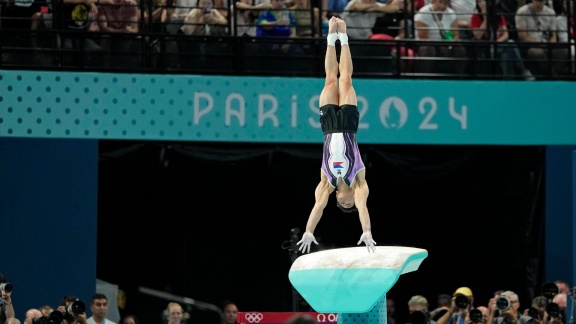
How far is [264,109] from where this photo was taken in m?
12.8

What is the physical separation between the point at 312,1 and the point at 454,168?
2598 mm

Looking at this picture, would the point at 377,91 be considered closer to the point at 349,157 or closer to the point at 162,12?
the point at 162,12

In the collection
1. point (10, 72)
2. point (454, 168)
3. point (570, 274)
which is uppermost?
point (10, 72)

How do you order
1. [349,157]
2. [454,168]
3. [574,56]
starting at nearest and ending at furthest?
1. [349,157]
2. [574,56]
3. [454,168]

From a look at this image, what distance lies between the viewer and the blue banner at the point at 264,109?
12.6m

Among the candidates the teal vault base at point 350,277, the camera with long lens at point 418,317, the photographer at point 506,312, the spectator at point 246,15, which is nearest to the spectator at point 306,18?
the spectator at point 246,15

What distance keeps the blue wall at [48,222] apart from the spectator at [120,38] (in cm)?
121

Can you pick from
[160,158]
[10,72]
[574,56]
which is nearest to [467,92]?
[574,56]

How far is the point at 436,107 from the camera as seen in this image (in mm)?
12961

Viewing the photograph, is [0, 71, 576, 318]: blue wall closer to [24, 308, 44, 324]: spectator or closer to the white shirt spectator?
the white shirt spectator

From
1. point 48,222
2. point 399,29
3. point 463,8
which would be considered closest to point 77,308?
point 48,222

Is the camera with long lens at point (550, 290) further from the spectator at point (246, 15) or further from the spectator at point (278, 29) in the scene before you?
the spectator at point (246, 15)

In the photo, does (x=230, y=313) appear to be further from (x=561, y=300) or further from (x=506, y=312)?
(x=561, y=300)

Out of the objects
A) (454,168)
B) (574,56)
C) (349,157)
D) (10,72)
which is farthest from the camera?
(454,168)
